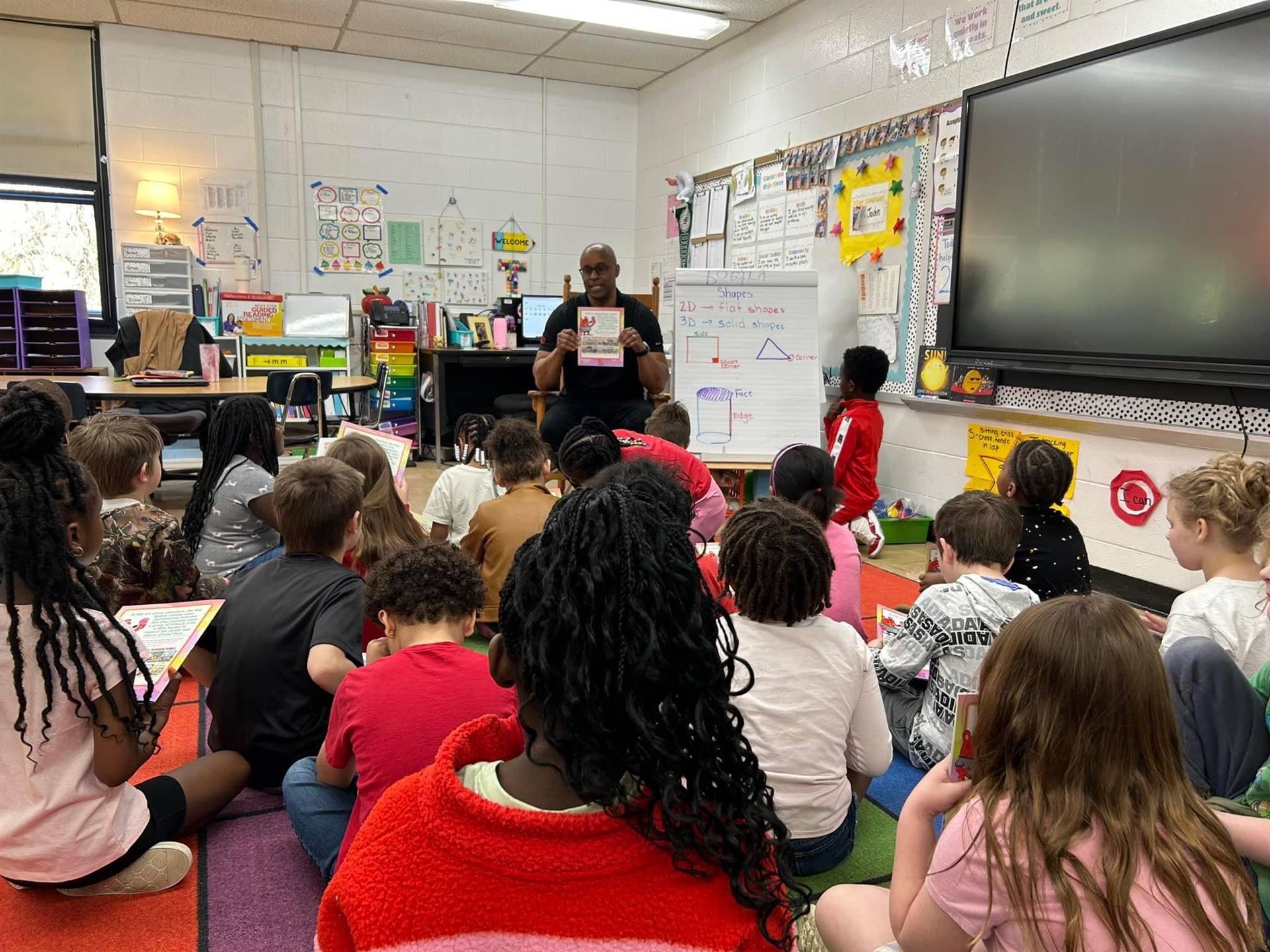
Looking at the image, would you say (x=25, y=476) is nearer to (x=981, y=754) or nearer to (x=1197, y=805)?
(x=981, y=754)

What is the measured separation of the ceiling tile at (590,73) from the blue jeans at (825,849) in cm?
613

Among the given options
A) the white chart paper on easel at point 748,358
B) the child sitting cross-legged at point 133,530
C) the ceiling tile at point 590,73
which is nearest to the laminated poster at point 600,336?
the white chart paper on easel at point 748,358

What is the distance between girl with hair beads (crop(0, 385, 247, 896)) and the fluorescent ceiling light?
182 inches

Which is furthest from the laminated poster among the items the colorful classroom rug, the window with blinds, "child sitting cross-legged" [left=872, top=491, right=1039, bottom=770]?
the window with blinds

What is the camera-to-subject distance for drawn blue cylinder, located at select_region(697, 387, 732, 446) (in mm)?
4699

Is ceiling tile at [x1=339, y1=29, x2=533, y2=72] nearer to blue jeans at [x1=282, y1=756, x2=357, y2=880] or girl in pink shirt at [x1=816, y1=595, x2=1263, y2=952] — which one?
blue jeans at [x1=282, y1=756, x2=357, y2=880]

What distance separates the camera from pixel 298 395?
4660 mm

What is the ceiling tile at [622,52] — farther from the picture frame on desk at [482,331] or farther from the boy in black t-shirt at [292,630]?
the boy in black t-shirt at [292,630]

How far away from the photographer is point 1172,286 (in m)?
3.13

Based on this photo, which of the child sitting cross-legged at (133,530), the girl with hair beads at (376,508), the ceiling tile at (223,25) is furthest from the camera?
the ceiling tile at (223,25)

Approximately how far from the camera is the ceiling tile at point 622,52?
6039 mm

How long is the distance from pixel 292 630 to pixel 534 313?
5.29 m

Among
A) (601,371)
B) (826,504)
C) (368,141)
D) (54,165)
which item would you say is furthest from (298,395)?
(826,504)

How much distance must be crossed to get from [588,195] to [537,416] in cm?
342
